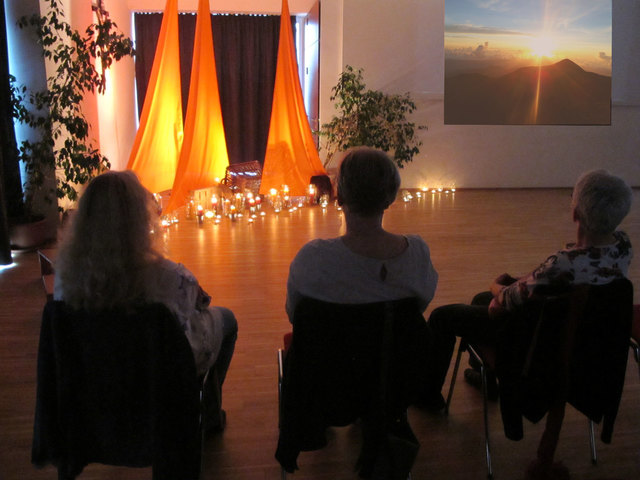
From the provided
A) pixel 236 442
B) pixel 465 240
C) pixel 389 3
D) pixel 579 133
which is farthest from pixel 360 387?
pixel 579 133

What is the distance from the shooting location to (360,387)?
157cm

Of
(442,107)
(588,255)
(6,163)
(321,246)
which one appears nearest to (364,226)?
(321,246)

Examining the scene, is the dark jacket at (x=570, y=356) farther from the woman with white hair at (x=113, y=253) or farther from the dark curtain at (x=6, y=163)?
the dark curtain at (x=6, y=163)

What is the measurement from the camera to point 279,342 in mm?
2871

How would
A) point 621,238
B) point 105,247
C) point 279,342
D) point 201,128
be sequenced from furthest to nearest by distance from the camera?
point 201,128, point 279,342, point 621,238, point 105,247

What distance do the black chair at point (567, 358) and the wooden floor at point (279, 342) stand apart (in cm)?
28

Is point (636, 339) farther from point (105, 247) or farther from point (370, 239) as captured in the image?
point (105, 247)

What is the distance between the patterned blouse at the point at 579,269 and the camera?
1.69m

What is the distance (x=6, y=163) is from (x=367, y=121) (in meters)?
4.08

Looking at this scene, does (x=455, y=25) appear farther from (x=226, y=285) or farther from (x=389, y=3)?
(x=226, y=285)

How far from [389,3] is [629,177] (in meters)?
4.22

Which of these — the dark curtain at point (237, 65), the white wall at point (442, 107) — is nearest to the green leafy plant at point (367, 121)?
the white wall at point (442, 107)

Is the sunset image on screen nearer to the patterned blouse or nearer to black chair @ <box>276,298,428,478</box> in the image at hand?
the patterned blouse

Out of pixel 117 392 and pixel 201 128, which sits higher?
pixel 201 128
